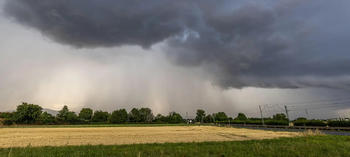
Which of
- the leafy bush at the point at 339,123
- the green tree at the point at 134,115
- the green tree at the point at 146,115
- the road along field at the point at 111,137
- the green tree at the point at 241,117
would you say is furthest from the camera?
the green tree at the point at 241,117

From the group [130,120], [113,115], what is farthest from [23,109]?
[130,120]

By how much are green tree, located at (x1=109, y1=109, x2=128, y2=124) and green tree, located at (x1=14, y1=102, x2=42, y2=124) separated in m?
51.0

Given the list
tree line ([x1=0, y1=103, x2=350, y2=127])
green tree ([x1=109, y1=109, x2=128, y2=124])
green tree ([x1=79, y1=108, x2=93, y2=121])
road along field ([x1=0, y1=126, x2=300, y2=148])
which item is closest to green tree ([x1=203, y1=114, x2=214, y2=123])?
tree line ([x1=0, y1=103, x2=350, y2=127])

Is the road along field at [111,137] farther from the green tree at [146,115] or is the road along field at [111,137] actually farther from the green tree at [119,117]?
the green tree at [146,115]

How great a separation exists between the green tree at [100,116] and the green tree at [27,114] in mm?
42274

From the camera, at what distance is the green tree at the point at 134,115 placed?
159175 mm

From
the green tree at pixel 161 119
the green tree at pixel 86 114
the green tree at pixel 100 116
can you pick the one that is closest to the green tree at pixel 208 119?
the green tree at pixel 161 119

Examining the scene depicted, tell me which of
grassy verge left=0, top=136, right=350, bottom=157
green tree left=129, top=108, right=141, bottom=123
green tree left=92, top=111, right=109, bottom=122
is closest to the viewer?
grassy verge left=0, top=136, right=350, bottom=157

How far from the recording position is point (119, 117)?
150 m

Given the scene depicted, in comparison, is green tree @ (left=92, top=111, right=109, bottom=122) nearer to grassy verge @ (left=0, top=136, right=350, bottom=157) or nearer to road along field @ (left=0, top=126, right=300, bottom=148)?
road along field @ (left=0, top=126, right=300, bottom=148)

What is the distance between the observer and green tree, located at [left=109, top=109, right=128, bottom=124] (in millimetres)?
146750

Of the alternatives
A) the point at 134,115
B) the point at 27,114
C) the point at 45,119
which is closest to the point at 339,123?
the point at 134,115

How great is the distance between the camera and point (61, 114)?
429ft

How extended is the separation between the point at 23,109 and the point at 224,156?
142 m
